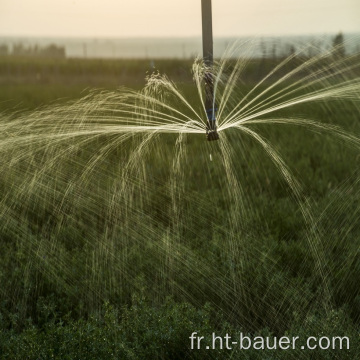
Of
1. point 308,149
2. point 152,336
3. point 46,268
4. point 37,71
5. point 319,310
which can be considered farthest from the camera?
point 37,71

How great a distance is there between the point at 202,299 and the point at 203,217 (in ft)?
5.59

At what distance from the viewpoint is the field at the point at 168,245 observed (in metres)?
3.33

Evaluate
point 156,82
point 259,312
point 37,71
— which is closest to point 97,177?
point 156,82

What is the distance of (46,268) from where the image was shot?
4.64 meters

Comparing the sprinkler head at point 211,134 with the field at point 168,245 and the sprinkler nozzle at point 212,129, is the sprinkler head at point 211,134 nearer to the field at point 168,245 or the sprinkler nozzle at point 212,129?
the sprinkler nozzle at point 212,129

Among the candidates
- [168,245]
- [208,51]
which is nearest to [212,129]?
[208,51]

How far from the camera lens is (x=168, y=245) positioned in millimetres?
4930

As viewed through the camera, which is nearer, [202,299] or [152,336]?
[152,336]

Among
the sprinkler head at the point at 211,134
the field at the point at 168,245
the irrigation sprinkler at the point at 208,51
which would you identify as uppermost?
the irrigation sprinkler at the point at 208,51

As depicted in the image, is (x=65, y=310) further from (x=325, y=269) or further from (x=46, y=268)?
(x=325, y=269)

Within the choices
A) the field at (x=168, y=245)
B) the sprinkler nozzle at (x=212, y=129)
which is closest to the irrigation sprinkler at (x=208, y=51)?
the sprinkler nozzle at (x=212, y=129)

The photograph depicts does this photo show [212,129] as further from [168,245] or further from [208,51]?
[168,245]

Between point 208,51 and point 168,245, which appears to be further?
point 168,245

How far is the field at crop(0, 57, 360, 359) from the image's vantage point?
10.9 feet
